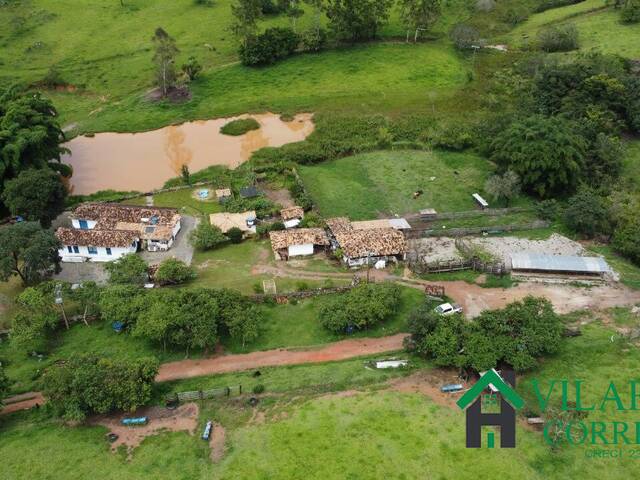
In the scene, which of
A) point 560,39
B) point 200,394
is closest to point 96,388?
point 200,394

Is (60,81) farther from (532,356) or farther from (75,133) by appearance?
(532,356)

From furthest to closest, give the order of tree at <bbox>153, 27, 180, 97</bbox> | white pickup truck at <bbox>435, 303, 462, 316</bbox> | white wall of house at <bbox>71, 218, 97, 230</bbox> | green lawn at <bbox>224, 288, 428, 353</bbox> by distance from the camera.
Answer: tree at <bbox>153, 27, 180, 97</bbox> → white wall of house at <bbox>71, 218, 97, 230</bbox> → white pickup truck at <bbox>435, 303, 462, 316</bbox> → green lawn at <bbox>224, 288, 428, 353</bbox>

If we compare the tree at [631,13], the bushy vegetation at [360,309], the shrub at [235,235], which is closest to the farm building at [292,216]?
the shrub at [235,235]

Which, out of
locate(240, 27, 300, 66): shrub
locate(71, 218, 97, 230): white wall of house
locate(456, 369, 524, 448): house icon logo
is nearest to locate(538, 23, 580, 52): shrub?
locate(240, 27, 300, 66): shrub

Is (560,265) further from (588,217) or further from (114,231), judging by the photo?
(114,231)

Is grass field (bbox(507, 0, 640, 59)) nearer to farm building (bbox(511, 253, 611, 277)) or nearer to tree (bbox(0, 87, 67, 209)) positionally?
farm building (bbox(511, 253, 611, 277))

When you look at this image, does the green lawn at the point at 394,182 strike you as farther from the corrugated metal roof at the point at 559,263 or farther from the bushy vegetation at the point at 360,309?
the bushy vegetation at the point at 360,309
